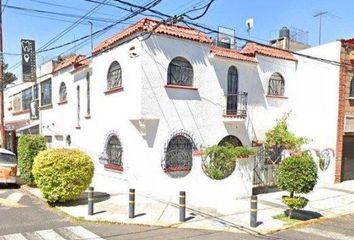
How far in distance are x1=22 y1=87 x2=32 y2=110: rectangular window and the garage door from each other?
21.6m

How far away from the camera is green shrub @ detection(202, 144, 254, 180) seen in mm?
12633

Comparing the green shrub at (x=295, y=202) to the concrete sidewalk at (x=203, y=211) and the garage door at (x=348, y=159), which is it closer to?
the concrete sidewalk at (x=203, y=211)

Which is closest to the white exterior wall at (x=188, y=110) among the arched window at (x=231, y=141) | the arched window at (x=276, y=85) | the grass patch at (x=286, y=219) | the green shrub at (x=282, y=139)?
the arched window at (x=231, y=141)

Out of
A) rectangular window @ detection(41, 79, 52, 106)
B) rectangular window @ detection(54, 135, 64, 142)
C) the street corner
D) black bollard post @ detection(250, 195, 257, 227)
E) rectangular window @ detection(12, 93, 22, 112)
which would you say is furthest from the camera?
rectangular window @ detection(12, 93, 22, 112)

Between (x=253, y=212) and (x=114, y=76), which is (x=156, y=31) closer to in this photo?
(x=114, y=76)

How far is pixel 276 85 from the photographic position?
1759cm

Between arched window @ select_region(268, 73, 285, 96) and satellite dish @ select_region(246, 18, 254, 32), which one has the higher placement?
satellite dish @ select_region(246, 18, 254, 32)

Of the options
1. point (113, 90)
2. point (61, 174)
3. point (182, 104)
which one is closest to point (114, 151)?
point (113, 90)

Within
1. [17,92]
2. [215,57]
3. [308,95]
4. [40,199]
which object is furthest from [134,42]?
[17,92]

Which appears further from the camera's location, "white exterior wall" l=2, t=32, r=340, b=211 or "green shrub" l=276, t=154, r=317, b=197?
"white exterior wall" l=2, t=32, r=340, b=211

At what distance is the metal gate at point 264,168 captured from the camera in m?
13.6

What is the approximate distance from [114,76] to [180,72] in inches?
113

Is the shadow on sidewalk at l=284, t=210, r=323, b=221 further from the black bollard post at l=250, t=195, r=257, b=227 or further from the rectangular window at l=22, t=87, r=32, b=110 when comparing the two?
the rectangular window at l=22, t=87, r=32, b=110

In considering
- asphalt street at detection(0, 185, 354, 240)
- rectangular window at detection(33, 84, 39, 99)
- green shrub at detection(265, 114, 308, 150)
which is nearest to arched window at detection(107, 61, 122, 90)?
asphalt street at detection(0, 185, 354, 240)
